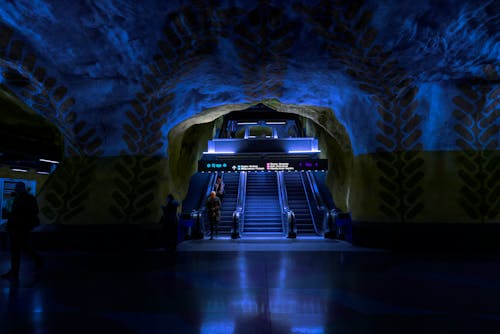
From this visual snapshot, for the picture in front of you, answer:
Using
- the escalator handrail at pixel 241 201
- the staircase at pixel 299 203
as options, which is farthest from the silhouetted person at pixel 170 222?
the staircase at pixel 299 203

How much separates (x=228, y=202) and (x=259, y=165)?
2.12 meters

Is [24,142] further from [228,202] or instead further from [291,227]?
[291,227]

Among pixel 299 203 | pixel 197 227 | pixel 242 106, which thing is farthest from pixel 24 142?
pixel 299 203

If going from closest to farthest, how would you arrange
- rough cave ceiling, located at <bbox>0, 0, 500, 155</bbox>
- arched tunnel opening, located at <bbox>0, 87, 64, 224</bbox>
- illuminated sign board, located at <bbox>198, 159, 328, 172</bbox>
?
rough cave ceiling, located at <bbox>0, 0, 500, 155</bbox> → arched tunnel opening, located at <bbox>0, 87, 64, 224</bbox> → illuminated sign board, located at <bbox>198, 159, 328, 172</bbox>

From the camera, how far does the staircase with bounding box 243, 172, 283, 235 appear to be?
486 inches

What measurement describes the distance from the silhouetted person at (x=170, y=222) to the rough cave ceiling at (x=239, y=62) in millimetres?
1418

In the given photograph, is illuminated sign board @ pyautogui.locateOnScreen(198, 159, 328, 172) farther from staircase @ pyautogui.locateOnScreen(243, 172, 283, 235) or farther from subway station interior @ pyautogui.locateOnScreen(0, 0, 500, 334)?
subway station interior @ pyautogui.locateOnScreen(0, 0, 500, 334)

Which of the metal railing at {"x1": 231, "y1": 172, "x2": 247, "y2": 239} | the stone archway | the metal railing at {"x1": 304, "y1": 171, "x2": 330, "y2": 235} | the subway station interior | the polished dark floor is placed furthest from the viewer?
the metal railing at {"x1": 304, "y1": 171, "x2": 330, "y2": 235}

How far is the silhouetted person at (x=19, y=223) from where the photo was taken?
14.7 feet

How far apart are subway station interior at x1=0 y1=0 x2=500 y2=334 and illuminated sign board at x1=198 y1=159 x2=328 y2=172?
4.29 metres

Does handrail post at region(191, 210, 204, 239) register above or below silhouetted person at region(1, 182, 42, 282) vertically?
below

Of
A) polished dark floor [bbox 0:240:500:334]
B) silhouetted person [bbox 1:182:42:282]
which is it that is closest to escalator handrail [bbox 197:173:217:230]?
polished dark floor [bbox 0:240:500:334]

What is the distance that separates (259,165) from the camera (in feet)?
48.5

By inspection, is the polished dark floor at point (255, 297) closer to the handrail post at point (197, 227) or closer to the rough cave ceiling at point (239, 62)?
the rough cave ceiling at point (239, 62)
